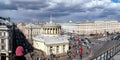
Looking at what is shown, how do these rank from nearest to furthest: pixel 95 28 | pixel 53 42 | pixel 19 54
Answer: pixel 19 54
pixel 53 42
pixel 95 28

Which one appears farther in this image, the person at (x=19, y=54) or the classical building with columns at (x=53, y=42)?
the classical building with columns at (x=53, y=42)

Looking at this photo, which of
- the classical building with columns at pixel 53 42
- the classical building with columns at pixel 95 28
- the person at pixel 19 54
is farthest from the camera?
the classical building with columns at pixel 95 28

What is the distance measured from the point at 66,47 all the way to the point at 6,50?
1241 cm

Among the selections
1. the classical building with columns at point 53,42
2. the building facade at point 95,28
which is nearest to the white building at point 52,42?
the classical building with columns at point 53,42

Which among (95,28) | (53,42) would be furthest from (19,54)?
(95,28)

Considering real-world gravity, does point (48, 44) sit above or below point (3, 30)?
below

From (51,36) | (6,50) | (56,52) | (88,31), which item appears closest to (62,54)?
(56,52)

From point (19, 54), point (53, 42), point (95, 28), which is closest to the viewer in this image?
point (19, 54)

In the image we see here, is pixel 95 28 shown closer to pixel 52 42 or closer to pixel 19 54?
pixel 52 42

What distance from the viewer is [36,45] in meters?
57.5

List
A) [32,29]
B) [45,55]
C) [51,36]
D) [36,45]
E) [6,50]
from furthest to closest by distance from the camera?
[32,29]
[36,45]
[51,36]
[45,55]
[6,50]

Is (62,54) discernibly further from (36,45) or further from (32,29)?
(32,29)

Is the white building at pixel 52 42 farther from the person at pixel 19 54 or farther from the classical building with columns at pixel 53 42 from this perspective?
the person at pixel 19 54

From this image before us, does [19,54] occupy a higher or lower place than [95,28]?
higher
